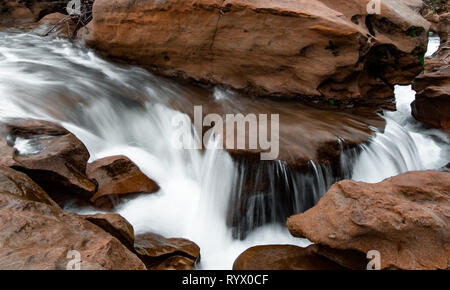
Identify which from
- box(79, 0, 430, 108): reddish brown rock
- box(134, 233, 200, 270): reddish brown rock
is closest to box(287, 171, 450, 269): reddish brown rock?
box(134, 233, 200, 270): reddish brown rock

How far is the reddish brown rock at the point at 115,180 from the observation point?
425 centimetres

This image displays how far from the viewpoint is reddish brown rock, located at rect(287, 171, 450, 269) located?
3111 mm

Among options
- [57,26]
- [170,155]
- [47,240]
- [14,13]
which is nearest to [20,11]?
[14,13]

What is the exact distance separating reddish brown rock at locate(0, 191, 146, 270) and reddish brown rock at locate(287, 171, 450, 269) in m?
1.83

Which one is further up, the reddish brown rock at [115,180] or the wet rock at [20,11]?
the wet rock at [20,11]

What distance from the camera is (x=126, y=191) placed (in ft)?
14.5

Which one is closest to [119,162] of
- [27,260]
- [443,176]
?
[27,260]

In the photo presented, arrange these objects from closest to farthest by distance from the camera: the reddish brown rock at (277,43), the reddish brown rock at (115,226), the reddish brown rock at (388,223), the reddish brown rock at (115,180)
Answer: the reddish brown rock at (388,223), the reddish brown rock at (115,226), the reddish brown rock at (115,180), the reddish brown rock at (277,43)

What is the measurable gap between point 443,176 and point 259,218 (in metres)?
2.21

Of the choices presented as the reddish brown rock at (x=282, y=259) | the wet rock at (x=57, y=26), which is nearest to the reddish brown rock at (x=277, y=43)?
the wet rock at (x=57, y=26)

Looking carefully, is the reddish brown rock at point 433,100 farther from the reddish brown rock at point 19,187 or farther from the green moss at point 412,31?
the reddish brown rock at point 19,187

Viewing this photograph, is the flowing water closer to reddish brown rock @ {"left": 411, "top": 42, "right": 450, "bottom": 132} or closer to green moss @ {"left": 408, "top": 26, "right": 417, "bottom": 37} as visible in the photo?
reddish brown rock @ {"left": 411, "top": 42, "right": 450, "bottom": 132}

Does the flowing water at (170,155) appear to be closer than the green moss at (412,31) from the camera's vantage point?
Yes

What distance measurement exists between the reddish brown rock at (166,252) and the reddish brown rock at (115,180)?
635mm
